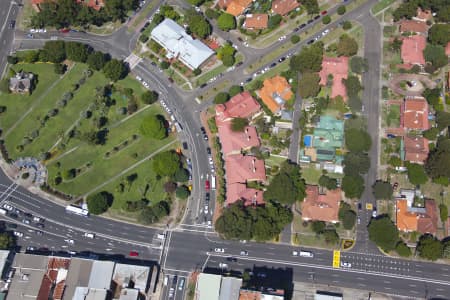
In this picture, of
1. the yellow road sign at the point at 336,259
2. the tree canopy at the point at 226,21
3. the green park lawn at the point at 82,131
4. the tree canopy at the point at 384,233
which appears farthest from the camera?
the tree canopy at the point at 226,21

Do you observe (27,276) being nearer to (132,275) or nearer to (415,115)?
(132,275)

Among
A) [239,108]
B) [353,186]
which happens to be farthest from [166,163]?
[353,186]

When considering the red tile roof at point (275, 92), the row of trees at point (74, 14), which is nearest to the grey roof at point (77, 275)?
the red tile roof at point (275, 92)

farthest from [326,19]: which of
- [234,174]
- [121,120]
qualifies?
[121,120]

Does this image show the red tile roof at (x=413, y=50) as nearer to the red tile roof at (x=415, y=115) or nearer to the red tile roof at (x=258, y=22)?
the red tile roof at (x=415, y=115)

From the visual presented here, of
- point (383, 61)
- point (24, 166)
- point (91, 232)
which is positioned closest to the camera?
point (91, 232)

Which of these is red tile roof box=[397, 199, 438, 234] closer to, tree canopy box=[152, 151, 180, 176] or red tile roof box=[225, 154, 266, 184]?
red tile roof box=[225, 154, 266, 184]

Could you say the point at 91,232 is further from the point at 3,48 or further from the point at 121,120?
the point at 3,48
